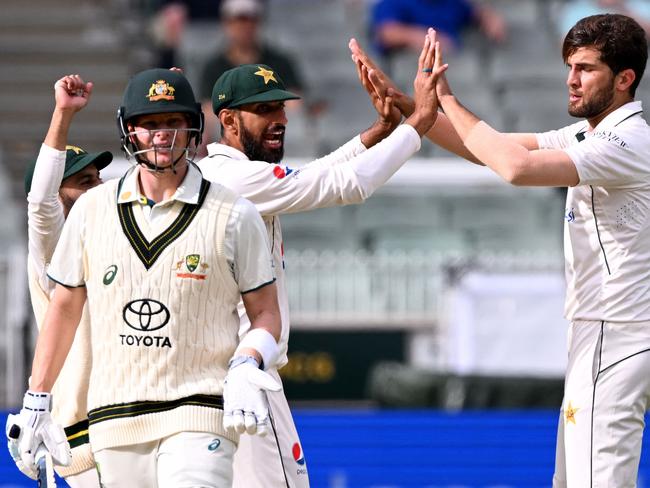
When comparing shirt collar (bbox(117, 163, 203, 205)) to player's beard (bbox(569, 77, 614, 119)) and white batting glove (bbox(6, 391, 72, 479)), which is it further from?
player's beard (bbox(569, 77, 614, 119))

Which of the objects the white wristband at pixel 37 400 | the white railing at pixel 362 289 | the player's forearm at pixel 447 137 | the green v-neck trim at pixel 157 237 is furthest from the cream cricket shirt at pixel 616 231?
the white railing at pixel 362 289

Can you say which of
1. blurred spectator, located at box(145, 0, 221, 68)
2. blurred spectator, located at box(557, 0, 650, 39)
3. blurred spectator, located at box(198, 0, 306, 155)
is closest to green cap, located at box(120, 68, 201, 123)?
blurred spectator, located at box(198, 0, 306, 155)

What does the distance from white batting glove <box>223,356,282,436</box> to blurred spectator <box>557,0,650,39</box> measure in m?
10.00

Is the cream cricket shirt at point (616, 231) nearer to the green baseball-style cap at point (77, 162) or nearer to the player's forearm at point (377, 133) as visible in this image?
the player's forearm at point (377, 133)

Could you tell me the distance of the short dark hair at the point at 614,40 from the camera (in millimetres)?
4566

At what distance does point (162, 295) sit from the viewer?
4145 millimetres

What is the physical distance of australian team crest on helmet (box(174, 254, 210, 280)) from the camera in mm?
4148

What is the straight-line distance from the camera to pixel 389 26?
13.2m

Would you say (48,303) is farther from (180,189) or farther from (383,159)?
(383,159)

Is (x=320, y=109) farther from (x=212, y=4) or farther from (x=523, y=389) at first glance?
(x=523, y=389)

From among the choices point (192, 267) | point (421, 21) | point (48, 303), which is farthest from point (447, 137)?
point (421, 21)

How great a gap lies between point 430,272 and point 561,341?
5.13ft

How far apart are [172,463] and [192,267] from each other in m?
0.59

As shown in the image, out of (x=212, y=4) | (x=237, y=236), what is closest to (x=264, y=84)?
(x=237, y=236)
